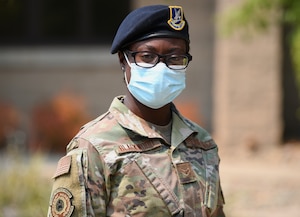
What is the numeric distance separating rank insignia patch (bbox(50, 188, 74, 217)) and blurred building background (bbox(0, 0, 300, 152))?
289 inches

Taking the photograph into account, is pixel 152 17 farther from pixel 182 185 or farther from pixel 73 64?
pixel 73 64

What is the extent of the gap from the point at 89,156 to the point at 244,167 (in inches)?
→ 256

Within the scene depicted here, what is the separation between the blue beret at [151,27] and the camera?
115 inches

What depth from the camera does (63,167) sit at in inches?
112

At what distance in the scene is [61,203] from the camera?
111 inches

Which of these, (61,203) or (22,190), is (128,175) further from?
(22,190)

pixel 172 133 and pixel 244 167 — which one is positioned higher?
pixel 172 133

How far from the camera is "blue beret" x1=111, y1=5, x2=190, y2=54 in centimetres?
293

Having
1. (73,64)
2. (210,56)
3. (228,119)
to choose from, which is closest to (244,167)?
(228,119)

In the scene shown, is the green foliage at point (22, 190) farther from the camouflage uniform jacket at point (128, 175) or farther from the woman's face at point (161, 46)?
Result: the woman's face at point (161, 46)

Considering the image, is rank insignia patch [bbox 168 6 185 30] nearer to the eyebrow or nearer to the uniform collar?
the eyebrow

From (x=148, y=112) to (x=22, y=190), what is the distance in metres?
3.96

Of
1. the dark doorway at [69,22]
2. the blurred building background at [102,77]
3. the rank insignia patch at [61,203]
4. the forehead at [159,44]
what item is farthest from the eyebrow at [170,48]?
the dark doorway at [69,22]

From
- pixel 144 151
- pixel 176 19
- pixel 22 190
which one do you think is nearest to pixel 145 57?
pixel 176 19
